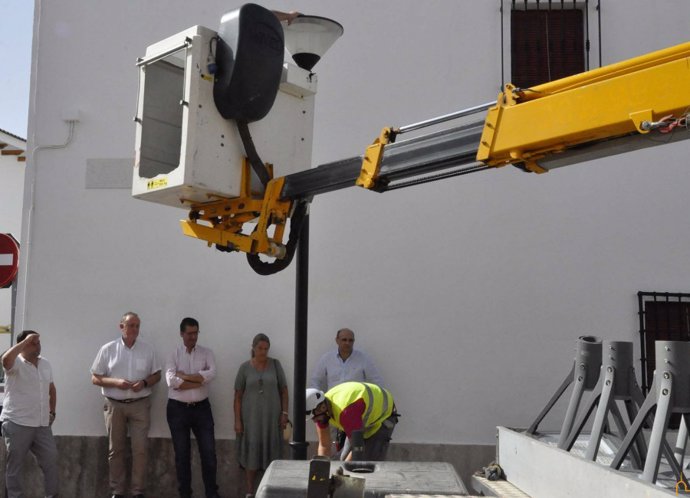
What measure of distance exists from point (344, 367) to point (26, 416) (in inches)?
130

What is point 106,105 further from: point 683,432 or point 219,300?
point 683,432

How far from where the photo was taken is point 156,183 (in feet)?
18.5

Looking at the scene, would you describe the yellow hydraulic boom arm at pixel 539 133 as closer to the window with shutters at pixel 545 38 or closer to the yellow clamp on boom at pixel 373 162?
the yellow clamp on boom at pixel 373 162

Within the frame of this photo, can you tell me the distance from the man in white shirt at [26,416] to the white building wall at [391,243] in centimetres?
71

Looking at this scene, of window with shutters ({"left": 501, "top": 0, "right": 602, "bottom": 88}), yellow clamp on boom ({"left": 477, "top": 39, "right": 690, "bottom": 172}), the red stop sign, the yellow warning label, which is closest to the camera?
yellow clamp on boom ({"left": 477, "top": 39, "right": 690, "bottom": 172})

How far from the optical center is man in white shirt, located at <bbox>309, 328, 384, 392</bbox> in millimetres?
9836

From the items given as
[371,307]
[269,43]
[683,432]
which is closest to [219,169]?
[269,43]

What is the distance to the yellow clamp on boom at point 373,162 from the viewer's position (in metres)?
5.23

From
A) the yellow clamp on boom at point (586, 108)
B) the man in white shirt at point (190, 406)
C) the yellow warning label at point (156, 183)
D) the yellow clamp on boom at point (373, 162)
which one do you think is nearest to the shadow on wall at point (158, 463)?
the man in white shirt at point (190, 406)

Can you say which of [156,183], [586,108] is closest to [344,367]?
[156,183]

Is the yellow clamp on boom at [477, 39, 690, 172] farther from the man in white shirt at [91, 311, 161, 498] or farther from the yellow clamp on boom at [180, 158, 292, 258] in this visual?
the man in white shirt at [91, 311, 161, 498]

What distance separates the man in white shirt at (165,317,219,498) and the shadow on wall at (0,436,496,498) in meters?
0.27

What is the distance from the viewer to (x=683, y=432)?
4699 millimetres

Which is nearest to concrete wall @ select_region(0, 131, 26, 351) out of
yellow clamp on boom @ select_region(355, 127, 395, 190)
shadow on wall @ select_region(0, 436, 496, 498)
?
shadow on wall @ select_region(0, 436, 496, 498)
